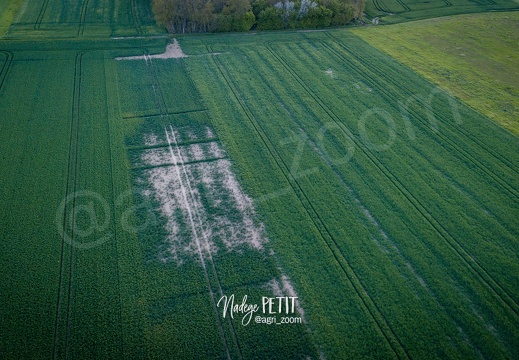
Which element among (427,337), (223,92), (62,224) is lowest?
(427,337)

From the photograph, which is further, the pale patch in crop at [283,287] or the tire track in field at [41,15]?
the tire track in field at [41,15]

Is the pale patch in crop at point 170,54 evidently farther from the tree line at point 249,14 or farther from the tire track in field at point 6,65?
the tire track in field at point 6,65

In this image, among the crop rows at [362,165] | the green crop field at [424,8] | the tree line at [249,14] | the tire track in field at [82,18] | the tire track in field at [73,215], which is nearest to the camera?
the tire track in field at [73,215]

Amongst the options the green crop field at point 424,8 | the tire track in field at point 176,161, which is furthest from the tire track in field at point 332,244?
the green crop field at point 424,8

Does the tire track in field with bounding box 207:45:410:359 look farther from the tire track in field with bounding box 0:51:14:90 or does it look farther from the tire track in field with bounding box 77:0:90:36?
the tire track in field with bounding box 77:0:90:36

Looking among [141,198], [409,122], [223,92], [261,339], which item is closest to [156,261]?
[141,198]

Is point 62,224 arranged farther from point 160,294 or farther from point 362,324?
point 362,324

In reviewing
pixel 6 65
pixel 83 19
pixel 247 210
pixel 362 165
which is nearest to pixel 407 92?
pixel 362 165
